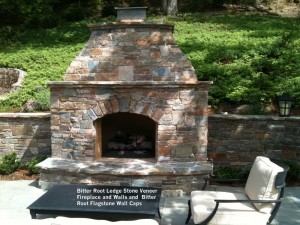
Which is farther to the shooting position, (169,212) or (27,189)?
(27,189)

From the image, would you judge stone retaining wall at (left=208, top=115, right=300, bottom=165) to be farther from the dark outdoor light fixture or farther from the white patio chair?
the white patio chair

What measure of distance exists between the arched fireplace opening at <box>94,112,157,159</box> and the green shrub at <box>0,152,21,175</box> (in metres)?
2.04

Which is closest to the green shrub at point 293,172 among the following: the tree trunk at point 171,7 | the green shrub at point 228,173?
the green shrub at point 228,173

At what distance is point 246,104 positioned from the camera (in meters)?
9.40

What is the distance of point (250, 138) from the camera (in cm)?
841

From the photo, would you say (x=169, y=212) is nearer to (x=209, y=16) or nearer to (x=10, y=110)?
(x=10, y=110)

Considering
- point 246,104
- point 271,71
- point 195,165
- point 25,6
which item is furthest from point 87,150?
point 25,6

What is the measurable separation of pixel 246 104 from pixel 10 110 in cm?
604

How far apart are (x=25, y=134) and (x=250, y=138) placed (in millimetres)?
5151

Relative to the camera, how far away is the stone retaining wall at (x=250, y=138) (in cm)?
834

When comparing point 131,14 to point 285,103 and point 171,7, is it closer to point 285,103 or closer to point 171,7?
point 285,103

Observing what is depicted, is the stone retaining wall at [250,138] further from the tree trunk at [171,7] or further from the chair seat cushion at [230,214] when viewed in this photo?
the tree trunk at [171,7]

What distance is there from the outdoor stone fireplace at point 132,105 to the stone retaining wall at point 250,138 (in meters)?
0.93

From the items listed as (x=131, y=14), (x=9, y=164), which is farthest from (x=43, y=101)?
(x=131, y=14)
